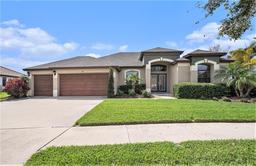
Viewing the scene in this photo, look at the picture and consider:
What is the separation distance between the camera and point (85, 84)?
2041cm

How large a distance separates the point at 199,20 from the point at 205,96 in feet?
36.6

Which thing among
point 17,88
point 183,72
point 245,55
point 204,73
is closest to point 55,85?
point 17,88

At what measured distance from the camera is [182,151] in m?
4.39

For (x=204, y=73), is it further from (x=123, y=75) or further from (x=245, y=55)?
(x=123, y=75)

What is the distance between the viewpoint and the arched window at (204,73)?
20.6m

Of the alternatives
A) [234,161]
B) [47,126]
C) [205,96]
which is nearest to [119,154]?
[234,161]

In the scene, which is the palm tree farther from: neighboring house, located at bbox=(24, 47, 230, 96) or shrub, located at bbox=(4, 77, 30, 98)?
shrub, located at bbox=(4, 77, 30, 98)

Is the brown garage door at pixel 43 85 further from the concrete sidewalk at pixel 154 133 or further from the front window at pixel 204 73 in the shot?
the front window at pixel 204 73

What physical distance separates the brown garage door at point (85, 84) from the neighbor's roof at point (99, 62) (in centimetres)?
108

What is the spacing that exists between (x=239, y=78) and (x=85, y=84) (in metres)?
14.4

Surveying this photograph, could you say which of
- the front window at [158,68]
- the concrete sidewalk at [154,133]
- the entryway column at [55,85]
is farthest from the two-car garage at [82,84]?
the concrete sidewalk at [154,133]

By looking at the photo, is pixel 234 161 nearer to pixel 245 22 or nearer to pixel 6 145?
pixel 245 22

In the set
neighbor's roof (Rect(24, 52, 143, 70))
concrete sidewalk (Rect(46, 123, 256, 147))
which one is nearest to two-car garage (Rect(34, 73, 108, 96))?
neighbor's roof (Rect(24, 52, 143, 70))

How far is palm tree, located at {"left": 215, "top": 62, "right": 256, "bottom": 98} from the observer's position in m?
15.8
